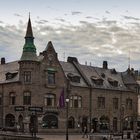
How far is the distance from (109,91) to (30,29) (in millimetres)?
22243

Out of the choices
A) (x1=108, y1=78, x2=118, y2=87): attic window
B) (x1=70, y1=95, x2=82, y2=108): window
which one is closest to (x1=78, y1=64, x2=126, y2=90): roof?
(x1=108, y1=78, x2=118, y2=87): attic window

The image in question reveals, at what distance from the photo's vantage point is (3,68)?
97250 mm

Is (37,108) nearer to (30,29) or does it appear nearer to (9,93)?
(9,93)

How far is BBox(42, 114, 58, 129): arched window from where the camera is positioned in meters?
87.9

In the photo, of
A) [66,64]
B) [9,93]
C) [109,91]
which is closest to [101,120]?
[109,91]

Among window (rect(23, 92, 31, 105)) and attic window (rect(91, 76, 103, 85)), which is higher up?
attic window (rect(91, 76, 103, 85))

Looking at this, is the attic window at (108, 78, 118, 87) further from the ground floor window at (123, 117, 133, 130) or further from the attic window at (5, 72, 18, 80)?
the attic window at (5, 72, 18, 80)

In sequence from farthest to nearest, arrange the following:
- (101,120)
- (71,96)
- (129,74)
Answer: (129,74), (101,120), (71,96)

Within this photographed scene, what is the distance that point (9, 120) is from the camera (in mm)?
89562

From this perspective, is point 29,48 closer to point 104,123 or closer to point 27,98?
point 27,98

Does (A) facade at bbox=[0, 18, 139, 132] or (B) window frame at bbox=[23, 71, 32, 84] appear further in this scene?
(B) window frame at bbox=[23, 71, 32, 84]

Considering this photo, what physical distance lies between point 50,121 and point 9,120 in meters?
7.43

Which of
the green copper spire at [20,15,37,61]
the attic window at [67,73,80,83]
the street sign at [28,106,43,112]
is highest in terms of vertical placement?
the green copper spire at [20,15,37,61]

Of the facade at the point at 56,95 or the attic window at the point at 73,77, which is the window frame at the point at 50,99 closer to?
the facade at the point at 56,95
